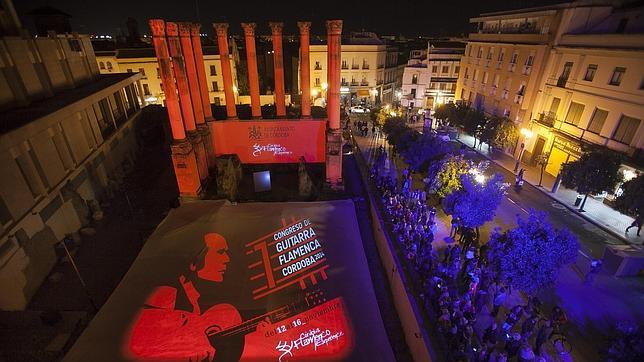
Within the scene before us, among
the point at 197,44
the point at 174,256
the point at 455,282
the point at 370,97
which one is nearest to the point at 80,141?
the point at 197,44

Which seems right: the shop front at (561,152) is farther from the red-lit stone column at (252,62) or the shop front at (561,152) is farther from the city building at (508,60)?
the red-lit stone column at (252,62)

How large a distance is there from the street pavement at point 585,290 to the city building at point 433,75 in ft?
80.2

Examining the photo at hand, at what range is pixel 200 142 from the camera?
18.5 m

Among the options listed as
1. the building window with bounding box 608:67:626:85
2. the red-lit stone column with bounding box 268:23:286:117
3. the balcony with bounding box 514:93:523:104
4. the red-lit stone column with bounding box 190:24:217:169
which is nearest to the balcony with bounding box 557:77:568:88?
the building window with bounding box 608:67:626:85

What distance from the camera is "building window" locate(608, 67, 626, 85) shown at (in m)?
19.1

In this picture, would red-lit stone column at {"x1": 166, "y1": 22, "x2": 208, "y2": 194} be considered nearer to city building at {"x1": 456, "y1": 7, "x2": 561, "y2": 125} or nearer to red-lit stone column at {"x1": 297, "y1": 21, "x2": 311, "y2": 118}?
red-lit stone column at {"x1": 297, "y1": 21, "x2": 311, "y2": 118}

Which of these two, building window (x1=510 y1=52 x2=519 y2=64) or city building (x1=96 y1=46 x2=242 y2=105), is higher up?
building window (x1=510 y1=52 x2=519 y2=64)

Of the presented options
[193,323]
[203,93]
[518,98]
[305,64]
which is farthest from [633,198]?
[203,93]

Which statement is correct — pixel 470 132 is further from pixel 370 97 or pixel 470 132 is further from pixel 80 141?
pixel 80 141

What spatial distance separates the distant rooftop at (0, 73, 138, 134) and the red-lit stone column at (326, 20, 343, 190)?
553 inches

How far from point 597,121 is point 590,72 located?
10.9ft

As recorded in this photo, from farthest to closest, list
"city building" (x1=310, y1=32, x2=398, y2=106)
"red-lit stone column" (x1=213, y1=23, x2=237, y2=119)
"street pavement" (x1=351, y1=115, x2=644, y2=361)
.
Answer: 1. "city building" (x1=310, y1=32, x2=398, y2=106)
2. "red-lit stone column" (x1=213, y1=23, x2=237, y2=119)
3. "street pavement" (x1=351, y1=115, x2=644, y2=361)

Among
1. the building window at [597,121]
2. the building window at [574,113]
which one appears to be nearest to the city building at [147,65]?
the building window at [574,113]

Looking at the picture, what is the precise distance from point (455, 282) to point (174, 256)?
10.7 meters
